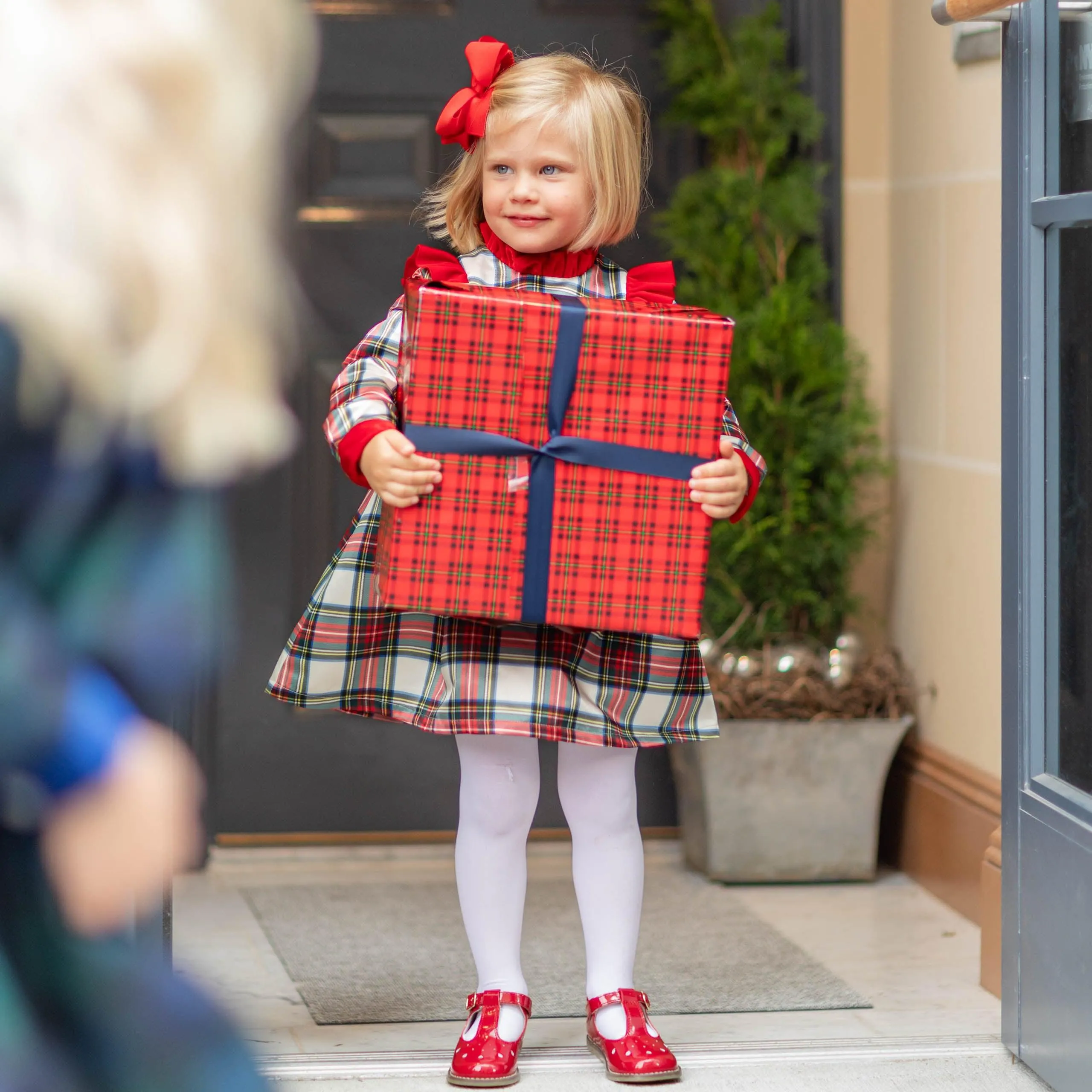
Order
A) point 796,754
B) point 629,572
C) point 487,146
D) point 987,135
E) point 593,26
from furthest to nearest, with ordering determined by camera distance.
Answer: point 593,26 → point 796,754 → point 987,135 → point 487,146 → point 629,572

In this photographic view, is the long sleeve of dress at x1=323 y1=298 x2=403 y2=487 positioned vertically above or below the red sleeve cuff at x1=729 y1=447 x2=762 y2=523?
above

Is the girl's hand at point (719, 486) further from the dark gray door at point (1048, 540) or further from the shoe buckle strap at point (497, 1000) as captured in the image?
the shoe buckle strap at point (497, 1000)

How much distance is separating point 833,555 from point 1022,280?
99cm

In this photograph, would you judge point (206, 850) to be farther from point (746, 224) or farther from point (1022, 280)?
point (1022, 280)

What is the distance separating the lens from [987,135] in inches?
99.5

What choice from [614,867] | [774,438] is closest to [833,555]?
[774,438]

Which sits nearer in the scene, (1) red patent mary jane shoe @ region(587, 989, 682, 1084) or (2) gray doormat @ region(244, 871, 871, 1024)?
(1) red patent mary jane shoe @ region(587, 989, 682, 1084)

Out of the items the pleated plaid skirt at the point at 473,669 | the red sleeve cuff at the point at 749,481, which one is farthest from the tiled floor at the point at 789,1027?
the red sleeve cuff at the point at 749,481

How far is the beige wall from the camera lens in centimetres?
255

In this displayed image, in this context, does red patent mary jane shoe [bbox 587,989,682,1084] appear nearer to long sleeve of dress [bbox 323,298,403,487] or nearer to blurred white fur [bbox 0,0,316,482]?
long sleeve of dress [bbox 323,298,403,487]

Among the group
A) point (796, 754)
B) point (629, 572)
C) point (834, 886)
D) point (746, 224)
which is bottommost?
point (834, 886)

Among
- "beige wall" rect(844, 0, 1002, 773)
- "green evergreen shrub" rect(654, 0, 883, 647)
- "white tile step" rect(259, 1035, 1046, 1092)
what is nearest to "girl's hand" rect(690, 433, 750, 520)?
"white tile step" rect(259, 1035, 1046, 1092)

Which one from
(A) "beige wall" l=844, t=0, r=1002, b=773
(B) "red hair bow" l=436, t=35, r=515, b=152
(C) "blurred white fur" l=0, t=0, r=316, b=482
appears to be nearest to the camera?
(C) "blurred white fur" l=0, t=0, r=316, b=482

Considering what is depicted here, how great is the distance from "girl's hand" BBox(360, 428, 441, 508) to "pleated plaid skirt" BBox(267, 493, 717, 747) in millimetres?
163
